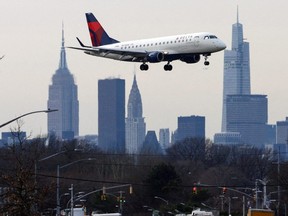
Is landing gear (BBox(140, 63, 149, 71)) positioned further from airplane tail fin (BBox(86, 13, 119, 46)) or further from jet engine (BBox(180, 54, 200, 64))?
airplane tail fin (BBox(86, 13, 119, 46))

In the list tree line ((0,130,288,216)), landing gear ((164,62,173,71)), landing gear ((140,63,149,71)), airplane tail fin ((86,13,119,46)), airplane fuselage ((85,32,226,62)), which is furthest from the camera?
airplane tail fin ((86,13,119,46))

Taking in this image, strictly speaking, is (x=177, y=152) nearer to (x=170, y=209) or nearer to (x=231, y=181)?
(x=231, y=181)

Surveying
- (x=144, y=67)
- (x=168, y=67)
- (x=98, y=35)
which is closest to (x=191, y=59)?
(x=168, y=67)

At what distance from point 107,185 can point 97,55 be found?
28.9 metres

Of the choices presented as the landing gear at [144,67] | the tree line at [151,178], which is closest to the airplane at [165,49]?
the landing gear at [144,67]

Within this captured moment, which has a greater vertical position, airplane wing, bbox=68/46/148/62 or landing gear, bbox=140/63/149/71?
airplane wing, bbox=68/46/148/62

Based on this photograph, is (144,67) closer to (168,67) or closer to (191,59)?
(168,67)

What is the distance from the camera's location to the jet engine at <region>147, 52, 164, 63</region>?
10276 centimetres

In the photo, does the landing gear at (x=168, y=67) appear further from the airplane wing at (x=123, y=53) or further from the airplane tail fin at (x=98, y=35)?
the airplane tail fin at (x=98, y=35)

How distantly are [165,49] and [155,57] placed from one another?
160cm

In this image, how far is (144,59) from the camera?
106 metres

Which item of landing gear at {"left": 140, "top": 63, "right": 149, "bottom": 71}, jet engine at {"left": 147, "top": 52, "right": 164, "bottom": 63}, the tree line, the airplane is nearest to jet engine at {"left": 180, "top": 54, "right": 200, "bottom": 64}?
the airplane

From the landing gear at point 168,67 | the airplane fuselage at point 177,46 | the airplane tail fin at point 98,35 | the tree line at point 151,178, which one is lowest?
the tree line at point 151,178

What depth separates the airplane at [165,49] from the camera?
102375 millimetres
